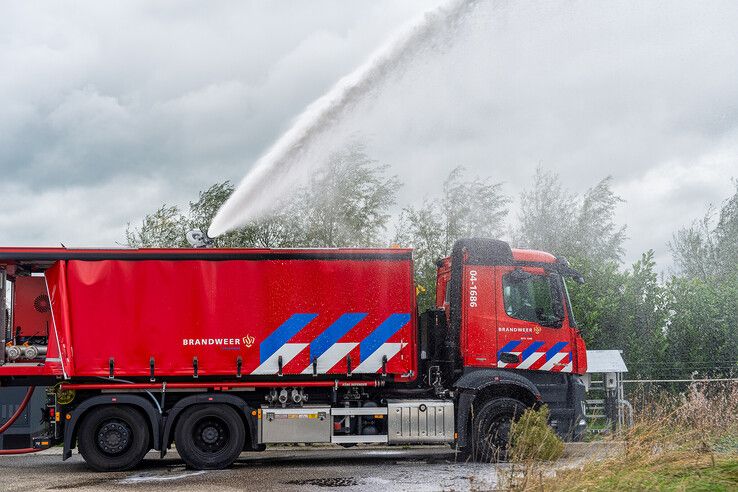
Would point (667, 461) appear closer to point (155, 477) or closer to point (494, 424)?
point (494, 424)

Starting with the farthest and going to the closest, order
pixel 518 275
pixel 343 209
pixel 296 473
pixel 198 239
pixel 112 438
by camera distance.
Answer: pixel 343 209 < pixel 198 239 < pixel 518 275 < pixel 112 438 < pixel 296 473

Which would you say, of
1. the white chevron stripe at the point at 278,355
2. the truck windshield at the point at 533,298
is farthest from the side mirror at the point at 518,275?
the white chevron stripe at the point at 278,355

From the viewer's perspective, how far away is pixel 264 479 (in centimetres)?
1253

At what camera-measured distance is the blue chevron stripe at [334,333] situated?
1380 centimetres

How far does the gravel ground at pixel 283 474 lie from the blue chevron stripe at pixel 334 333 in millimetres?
1916

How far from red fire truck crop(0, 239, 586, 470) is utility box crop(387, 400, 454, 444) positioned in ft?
0.08

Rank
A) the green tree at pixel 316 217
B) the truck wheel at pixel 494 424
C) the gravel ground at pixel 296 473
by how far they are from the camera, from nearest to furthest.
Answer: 1. the gravel ground at pixel 296 473
2. the truck wheel at pixel 494 424
3. the green tree at pixel 316 217

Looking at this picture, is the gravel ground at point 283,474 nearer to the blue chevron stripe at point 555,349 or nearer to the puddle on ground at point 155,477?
the puddle on ground at point 155,477

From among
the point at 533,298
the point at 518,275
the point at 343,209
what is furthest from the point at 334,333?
the point at 343,209

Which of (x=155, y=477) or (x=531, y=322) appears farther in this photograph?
(x=531, y=322)

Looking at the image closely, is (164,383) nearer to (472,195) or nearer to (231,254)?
(231,254)

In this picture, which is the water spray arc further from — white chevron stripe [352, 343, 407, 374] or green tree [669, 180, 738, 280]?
green tree [669, 180, 738, 280]

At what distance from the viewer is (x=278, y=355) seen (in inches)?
541

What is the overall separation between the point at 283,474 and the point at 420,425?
240 centimetres
